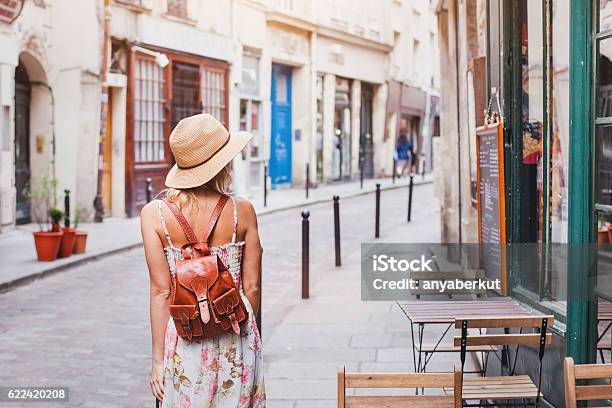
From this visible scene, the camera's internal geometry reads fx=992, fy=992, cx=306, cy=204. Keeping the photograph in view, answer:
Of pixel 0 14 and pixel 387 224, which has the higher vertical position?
pixel 0 14

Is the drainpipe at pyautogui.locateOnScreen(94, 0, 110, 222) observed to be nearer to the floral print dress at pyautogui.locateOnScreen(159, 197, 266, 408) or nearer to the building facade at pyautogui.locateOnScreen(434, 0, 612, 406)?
the building facade at pyautogui.locateOnScreen(434, 0, 612, 406)

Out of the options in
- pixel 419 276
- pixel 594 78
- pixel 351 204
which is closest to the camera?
pixel 594 78

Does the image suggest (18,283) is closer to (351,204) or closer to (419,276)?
(419,276)

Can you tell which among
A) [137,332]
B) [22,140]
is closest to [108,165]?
[22,140]

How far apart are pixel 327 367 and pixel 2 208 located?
9005mm

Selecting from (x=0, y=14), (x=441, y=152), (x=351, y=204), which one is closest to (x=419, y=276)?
(x=441, y=152)

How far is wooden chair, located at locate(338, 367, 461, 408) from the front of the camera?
3715 mm

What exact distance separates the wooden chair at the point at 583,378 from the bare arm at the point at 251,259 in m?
1.20

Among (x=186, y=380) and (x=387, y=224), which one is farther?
(x=387, y=224)

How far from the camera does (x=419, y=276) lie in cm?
690

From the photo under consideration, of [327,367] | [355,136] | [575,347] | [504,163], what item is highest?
[355,136]

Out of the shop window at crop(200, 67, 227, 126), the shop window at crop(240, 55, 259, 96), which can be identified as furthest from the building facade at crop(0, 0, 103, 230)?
the shop window at crop(240, 55, 259, 96)

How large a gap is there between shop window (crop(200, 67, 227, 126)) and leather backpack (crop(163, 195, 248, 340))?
1870cm

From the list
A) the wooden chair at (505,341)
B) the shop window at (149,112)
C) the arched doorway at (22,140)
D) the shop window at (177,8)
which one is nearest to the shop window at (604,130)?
the wooden chair at (505,341)
